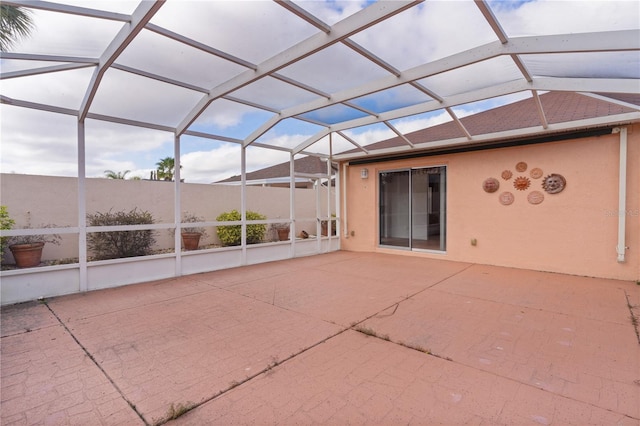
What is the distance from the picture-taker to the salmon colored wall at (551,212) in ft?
18.6

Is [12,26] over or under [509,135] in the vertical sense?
over

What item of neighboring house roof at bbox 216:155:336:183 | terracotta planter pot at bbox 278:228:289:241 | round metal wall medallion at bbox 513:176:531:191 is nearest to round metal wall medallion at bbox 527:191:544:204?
round metal wall medallion at bbox 513:176:531:191

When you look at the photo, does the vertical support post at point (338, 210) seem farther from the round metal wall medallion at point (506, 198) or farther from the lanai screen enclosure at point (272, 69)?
the round metal wall medallion at point (506, 198)

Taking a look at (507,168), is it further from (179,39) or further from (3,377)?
(3,377)

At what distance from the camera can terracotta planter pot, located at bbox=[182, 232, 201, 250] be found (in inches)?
321

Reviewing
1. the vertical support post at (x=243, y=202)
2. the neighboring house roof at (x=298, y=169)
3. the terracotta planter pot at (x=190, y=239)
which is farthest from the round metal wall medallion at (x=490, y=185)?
the terracotta planter pot at (x=190, y=239)

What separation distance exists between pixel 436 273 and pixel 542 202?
2.58 metres

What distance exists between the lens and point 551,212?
630 centimetres

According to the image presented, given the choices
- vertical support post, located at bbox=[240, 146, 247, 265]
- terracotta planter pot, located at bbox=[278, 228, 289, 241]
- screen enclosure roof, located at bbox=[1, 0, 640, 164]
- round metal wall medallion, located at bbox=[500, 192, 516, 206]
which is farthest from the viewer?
terracotta planter pot, located at bbox=[278, 228, 289, 241]

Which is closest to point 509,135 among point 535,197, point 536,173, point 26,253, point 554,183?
point 536,173

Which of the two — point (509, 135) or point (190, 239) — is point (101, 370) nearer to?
point (190, 239)

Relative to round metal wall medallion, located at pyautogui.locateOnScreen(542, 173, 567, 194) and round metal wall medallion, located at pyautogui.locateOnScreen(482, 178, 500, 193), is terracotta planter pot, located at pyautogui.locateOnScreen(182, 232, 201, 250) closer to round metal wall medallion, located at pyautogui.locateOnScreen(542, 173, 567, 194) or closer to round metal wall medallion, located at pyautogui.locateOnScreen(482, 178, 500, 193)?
round metal wall medallion, located at pyautogui.locateOnScreen(482, 178, 500, 193)

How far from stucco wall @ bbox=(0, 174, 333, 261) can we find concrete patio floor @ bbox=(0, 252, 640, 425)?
2746 mm

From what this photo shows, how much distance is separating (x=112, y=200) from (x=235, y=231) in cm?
296
